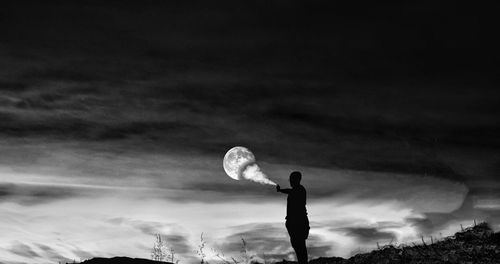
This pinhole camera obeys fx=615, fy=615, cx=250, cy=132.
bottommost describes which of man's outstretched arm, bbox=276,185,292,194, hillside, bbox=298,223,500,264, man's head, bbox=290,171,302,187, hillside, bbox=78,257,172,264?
hillside, bbox=298,223,500,264

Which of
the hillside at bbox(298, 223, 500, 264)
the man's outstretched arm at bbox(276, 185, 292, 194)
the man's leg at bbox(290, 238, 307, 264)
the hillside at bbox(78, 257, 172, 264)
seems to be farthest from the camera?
the hillside at bbox(78, 257, 172, 264)

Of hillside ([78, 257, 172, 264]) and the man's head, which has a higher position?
the man's head

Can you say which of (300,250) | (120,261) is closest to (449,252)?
(300,250)

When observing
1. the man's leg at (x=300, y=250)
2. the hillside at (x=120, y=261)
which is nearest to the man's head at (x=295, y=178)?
the man's leg at (x=300, y=250)

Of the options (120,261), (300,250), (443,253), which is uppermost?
(120,261)

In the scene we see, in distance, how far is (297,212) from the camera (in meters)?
14.0

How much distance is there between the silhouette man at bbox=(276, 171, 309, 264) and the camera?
13953mm

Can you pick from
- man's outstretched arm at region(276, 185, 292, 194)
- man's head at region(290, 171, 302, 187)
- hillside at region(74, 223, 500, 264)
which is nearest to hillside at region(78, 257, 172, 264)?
hillside at region(74, 223, 500, 264)

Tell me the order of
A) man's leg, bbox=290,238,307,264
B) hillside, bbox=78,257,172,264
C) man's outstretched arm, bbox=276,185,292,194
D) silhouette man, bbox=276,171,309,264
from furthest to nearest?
hillside, bbox=78,257,172,264 → man's leg, bbox=290,238,307,264 → silhouette man, bbox=276,171,309,264 → man's outstretched arm, bbox=276,185,292,194

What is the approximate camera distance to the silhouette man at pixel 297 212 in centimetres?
1395

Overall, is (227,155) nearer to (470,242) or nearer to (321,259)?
(321,259)

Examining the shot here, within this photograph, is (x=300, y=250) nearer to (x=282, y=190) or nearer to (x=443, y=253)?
(x=282, y=190)

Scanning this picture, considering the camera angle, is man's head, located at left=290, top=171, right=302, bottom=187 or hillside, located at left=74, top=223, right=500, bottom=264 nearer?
hillside, located at left=74, top=223, right=500, bottom=264

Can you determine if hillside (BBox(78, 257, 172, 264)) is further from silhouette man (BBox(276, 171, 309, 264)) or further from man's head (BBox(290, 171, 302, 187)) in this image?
man's head (BBox(290, 171, 302, 187))
